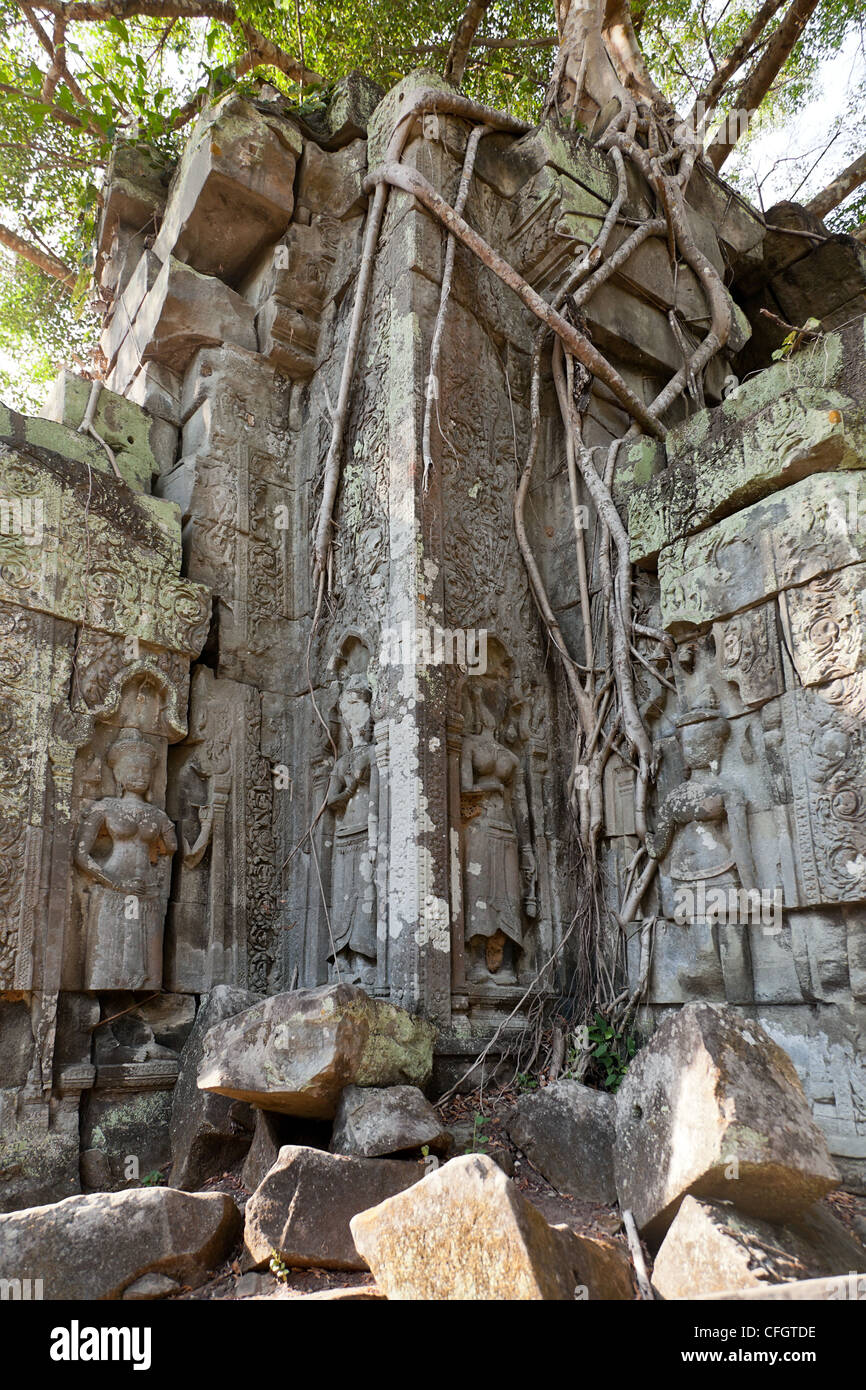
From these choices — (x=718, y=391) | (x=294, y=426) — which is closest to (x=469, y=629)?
(x=294, y=426)

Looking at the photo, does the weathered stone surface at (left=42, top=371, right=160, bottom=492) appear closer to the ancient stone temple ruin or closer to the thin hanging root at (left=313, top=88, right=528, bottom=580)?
the ancient stone temple ruin

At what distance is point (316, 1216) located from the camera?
3.93 meters

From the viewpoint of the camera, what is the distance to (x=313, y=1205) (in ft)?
13.0

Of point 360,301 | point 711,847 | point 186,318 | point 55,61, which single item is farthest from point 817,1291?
point 55,61

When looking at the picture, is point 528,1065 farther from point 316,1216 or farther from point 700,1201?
point 700,1201

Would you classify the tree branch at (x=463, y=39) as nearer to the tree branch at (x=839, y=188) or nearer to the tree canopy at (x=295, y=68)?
the tree canopy at (x=295, y=68)

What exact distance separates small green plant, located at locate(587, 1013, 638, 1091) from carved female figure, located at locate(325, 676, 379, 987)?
145cm

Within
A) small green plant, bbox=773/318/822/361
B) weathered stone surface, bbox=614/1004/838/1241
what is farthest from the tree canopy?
weathered stone surface, bbox=614/1004/838/1241

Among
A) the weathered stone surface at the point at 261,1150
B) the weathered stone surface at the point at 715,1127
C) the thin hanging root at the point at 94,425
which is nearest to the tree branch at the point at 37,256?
the thin hanging root at the point at 94,425

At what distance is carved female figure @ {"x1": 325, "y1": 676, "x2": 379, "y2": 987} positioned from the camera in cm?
623

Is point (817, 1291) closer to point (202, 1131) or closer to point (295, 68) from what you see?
point (202, 1131)

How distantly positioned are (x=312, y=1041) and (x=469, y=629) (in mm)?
3170

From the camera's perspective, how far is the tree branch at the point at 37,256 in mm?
11938

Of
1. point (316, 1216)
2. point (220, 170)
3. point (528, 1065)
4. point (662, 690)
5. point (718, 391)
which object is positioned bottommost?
point (316, 1216)
